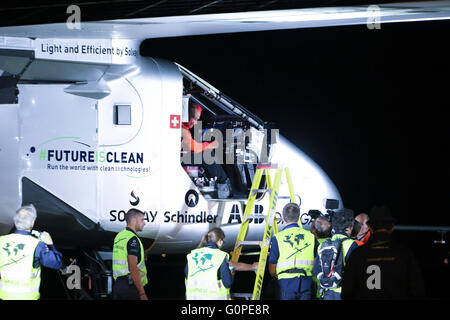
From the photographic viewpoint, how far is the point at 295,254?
5762mm

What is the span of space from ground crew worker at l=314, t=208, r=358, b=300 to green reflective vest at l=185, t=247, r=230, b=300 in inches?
34.1

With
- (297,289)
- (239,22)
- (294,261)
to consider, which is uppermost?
(239,22)

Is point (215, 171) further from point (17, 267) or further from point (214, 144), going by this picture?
point (17, 267)

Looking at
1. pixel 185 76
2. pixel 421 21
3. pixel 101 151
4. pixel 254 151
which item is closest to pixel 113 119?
pixel 101 151

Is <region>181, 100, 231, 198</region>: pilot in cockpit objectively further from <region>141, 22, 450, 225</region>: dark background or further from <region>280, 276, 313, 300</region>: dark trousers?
<region>280, 276, 313, 300</region>: dark trousers

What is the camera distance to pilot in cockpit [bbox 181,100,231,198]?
701cm

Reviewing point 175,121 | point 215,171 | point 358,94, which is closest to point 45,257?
point 175,121

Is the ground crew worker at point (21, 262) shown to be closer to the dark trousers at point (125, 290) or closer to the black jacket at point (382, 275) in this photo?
the dark trousers at point (125, 290)

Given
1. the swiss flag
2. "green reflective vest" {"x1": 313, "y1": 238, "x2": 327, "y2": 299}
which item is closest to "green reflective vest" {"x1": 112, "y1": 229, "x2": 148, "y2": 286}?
the swiss flag

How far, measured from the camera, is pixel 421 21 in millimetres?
6434

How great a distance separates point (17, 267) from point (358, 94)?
3.57m

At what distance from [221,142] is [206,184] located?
0.47 metres

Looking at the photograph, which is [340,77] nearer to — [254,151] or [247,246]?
[254,151]
